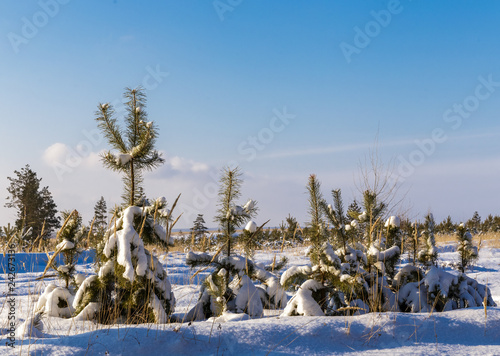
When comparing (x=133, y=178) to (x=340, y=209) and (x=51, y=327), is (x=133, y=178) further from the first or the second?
(x=340, y=209)

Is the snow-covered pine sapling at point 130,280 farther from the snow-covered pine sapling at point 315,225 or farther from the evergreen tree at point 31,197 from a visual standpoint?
the evergreen tree at point 31,197

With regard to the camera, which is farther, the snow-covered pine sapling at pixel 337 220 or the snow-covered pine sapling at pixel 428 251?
the snow-covered pine sapling at pixel 428 251

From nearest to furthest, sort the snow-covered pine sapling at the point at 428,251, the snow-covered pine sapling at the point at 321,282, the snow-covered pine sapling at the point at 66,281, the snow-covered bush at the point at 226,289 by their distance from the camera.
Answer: the snow-covered pine sapling at the point at 321,282
the snow-covered bush at the point at 226,289
the snow-covered pine sapling at the point at 66,281
the snow-covered pine sapling at the point at 428,251

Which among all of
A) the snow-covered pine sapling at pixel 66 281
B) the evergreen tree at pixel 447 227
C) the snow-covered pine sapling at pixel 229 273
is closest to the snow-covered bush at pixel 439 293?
the snow-covered pine sapling at pixel 229 273

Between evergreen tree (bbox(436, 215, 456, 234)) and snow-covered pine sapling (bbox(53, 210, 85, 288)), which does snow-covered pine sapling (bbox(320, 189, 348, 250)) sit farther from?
evergreen tree (bbox(436, 215, 456, 234))

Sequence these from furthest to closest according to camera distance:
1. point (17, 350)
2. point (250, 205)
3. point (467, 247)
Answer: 1. point (467, 247)
2. point (250, 205)
3. point (17, 350)

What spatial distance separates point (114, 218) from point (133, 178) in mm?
628

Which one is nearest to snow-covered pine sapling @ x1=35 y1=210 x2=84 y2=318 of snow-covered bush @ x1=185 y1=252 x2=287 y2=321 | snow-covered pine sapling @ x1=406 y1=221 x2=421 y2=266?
snow-covered bush @ x1=185 y1=252 x2=287 y2=321

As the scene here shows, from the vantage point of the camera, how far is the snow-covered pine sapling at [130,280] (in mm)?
3682

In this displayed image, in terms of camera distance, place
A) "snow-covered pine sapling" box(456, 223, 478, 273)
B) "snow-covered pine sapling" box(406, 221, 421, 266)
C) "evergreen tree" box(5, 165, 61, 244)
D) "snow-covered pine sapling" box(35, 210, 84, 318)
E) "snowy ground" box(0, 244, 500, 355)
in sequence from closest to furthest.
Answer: "snowy ground" box(0, 244, 500, 355) → "snow-covered pine sapling" box(35, 210, 84, 318) → "snow-covered pine sapling" box(406, 221, 421, 266) → "snow-covered pine sapling" box(456, 223, 478, 273) → "evergreen tree" box(5, 165, 61, 244)

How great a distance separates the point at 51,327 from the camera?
3824 mm

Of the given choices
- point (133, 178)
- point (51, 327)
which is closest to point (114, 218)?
point (133, 178)

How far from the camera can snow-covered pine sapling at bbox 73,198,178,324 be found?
3.68m

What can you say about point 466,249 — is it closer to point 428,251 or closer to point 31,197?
point 428,251
